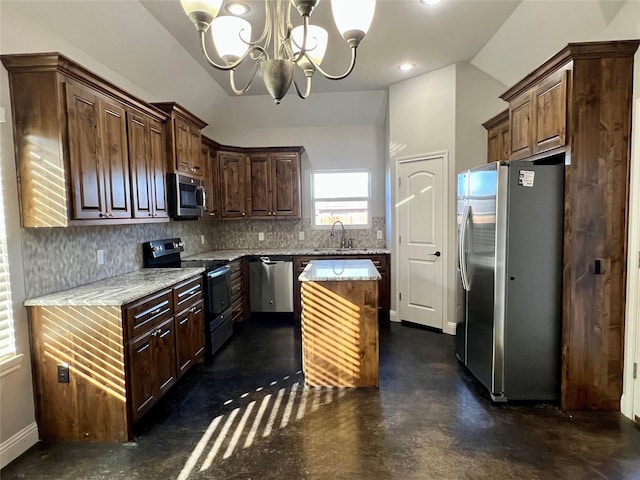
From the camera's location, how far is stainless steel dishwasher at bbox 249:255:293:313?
5.02 meters

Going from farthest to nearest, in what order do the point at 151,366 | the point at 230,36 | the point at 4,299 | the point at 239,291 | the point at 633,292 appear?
the point at 239,291 → the point at 151,366 → the point at 633,292 → the point at 4,299 → the point at 230,36

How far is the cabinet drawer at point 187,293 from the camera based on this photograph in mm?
2986

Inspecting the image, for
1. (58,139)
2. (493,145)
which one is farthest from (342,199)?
(58,139)

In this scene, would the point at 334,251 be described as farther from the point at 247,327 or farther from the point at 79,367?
the point at 79,367

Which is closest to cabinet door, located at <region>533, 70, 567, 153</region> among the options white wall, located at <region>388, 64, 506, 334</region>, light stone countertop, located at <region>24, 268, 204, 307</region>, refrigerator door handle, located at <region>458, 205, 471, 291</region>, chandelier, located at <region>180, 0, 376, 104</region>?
refrigerator door handle, located at <region>458, 205, 471, 291</region>

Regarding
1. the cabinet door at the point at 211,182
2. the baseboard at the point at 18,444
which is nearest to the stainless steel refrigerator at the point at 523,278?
the baseboard at the point at 18,444

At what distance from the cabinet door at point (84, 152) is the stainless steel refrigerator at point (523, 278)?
2812 mm

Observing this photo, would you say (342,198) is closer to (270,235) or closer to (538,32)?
(270,235)

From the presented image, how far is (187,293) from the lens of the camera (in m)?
3.16

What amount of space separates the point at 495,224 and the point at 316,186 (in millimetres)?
3383

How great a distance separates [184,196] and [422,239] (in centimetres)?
277

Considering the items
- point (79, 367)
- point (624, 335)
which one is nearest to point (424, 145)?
point (624, 335)

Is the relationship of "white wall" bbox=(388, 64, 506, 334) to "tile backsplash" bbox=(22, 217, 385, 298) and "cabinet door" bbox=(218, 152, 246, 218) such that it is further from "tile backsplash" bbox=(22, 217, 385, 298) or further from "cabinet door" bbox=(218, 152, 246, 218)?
"cabinet door" bbox=(218, 152, 246, 218)

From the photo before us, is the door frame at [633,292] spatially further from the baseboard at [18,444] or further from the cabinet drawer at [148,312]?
the baseboard at [18,444]
